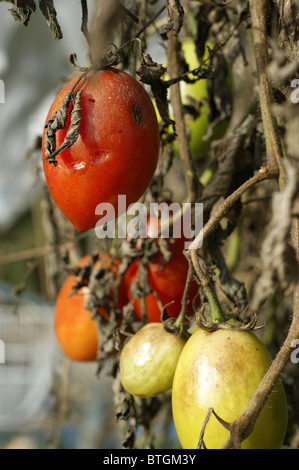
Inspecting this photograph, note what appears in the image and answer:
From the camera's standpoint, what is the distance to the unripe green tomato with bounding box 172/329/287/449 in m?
0.50

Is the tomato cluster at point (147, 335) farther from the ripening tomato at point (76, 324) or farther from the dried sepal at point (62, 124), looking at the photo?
the ripening tomato at point (76, 324)

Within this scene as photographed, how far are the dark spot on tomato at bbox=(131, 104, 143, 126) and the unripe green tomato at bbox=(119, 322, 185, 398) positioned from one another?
22cm

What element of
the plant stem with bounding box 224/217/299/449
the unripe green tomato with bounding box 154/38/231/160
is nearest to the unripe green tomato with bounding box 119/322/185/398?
the plant stem with bounding box 224/217/299/449

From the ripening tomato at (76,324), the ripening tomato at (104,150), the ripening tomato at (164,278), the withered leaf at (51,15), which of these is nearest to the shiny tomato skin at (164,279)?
the ripening tomato at (164,278)

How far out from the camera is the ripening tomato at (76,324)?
3.02ft

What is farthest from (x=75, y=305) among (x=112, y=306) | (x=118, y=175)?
(x=118, y=175)

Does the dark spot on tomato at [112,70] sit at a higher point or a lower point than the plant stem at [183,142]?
higher

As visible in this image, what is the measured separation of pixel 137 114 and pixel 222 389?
10.6 inches

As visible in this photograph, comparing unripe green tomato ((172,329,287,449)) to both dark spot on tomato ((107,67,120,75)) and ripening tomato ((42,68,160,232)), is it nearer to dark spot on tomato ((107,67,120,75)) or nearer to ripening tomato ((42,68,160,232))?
ripening tomato ((42,68,160,232))

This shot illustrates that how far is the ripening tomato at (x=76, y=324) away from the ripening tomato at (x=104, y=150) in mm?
334

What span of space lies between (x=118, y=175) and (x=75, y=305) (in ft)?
1.48

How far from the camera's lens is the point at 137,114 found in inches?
22.0

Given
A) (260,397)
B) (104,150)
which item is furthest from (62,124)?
(260,397)

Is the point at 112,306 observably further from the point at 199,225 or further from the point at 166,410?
the point at 166,410
